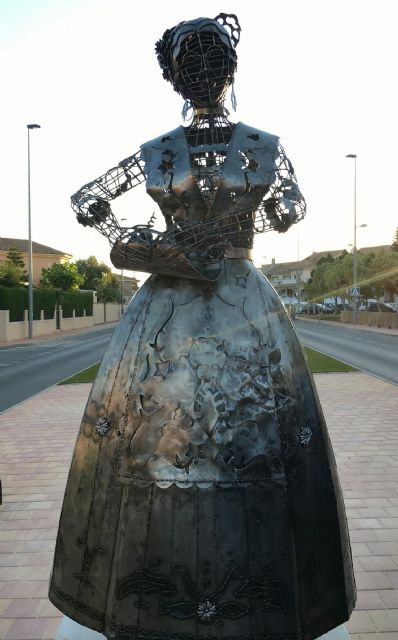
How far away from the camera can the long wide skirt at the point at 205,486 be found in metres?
2.13

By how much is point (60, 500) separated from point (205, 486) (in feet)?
13.6

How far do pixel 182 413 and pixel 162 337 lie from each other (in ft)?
1.13

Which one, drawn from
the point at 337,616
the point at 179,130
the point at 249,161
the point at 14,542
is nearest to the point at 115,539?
the point at 337,616

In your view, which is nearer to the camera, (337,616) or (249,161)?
(337,616)

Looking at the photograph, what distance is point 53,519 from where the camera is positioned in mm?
5285

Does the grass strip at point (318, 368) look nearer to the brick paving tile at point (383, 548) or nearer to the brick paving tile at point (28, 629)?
the brick paving tile at point (383, 548)

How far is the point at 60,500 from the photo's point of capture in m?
5.80

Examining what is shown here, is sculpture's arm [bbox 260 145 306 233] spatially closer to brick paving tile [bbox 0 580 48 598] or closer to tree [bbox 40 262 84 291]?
brick paving tile [bbox 0 580 48 598]

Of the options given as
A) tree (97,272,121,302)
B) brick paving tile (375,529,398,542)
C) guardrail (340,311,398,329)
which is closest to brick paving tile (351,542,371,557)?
brick paving tile (375,529,398,542)

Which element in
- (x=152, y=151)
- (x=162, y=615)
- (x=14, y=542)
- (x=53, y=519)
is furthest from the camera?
(x=53, y=519)

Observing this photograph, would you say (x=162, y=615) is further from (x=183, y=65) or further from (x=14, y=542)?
(x=14, y=542)

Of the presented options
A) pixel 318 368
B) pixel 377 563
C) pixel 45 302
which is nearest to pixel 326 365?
pixel 318 368

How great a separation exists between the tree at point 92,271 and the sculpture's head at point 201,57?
58176 mm

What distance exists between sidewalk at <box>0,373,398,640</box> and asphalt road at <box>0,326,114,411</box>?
179 centimetres
